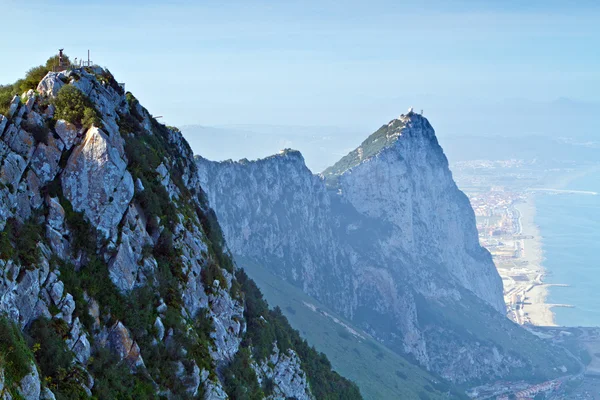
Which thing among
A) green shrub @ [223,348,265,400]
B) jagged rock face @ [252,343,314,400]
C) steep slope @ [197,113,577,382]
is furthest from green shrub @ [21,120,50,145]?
steep slope @ [197,113,577,382]

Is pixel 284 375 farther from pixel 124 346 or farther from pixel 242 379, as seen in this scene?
pixel 124 346

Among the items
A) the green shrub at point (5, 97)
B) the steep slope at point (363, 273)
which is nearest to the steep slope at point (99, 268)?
the green shrub at point (5, 97)

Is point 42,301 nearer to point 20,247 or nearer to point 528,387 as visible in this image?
point 20,247

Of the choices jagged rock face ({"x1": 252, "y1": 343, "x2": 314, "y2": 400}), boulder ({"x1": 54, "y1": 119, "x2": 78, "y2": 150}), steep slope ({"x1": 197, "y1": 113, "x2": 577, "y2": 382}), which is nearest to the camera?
boulder ({"x1": 54, "y1": 119, "x2": 78, "y2": 150})

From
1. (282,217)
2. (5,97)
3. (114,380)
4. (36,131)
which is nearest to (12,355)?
(114,380)

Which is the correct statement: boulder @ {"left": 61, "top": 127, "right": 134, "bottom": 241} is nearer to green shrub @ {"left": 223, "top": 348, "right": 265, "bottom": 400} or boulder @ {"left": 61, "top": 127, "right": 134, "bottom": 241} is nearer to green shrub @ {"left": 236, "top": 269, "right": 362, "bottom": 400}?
green shrub @ {"left": 223, "top": 348, "right": 265, "bottom": 400}

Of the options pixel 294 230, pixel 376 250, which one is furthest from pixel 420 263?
pixel 294 230
